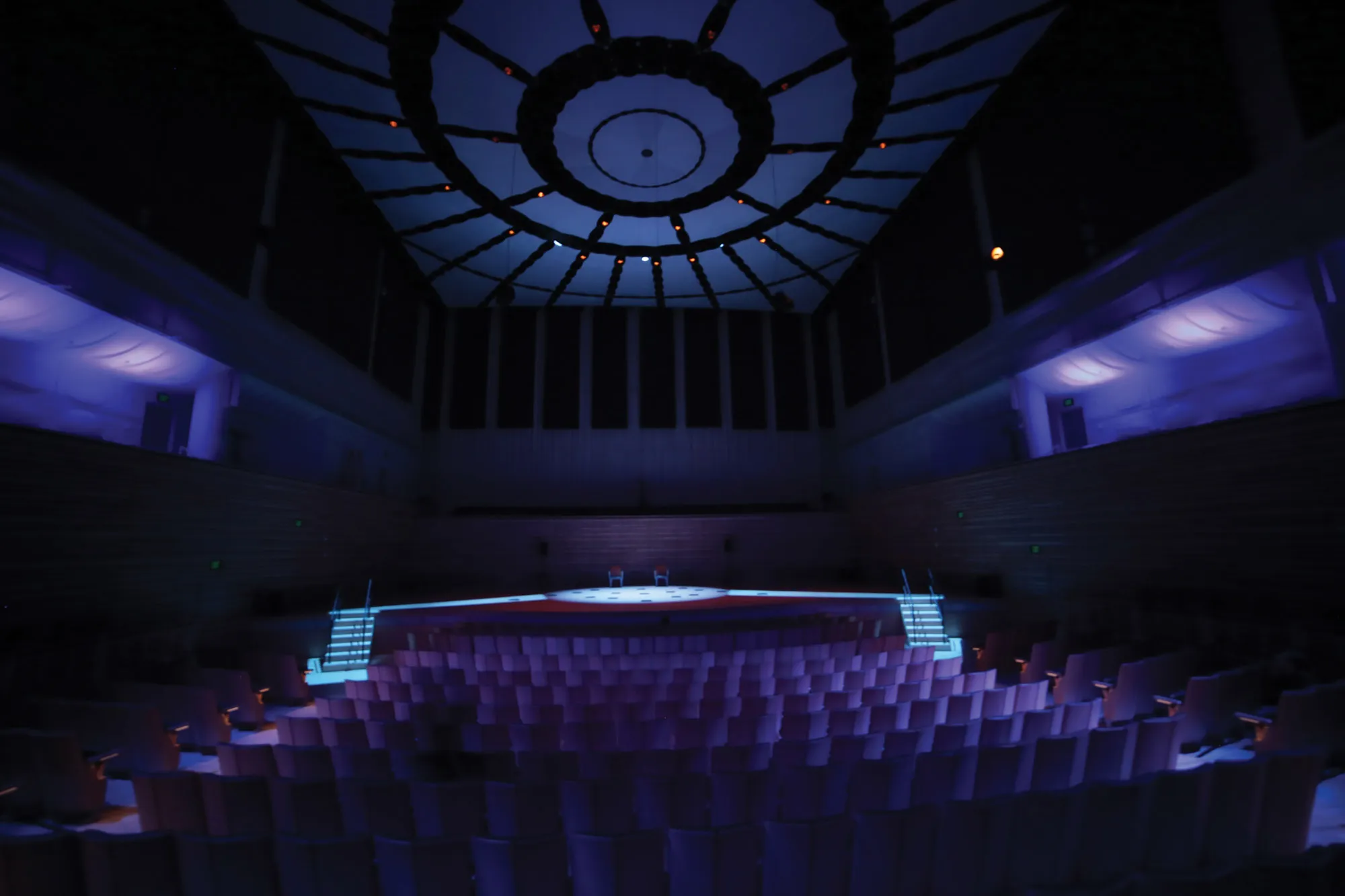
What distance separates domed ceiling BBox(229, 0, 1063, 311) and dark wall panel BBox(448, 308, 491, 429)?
292 centimetres

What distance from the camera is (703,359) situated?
17297 millimetres

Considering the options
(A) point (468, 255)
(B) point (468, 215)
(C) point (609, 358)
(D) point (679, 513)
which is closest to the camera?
(B) point (468, 215)

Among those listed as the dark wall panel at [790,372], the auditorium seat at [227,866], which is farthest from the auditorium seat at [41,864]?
the dark wall panel at [790,372]

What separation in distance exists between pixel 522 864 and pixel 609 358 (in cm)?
1576

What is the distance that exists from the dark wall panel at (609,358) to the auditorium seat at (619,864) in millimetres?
15129

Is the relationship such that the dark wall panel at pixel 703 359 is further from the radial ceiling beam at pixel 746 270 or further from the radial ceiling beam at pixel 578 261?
the radial ceiling beam at pixel 578 261

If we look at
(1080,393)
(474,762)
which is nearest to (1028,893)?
(474,762)

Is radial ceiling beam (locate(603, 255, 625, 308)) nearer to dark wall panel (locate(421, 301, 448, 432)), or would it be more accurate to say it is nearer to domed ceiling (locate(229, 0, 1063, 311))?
domed ceiling (locate(229, 0, 1063, 311))

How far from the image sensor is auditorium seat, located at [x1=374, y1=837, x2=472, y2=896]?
1961mm

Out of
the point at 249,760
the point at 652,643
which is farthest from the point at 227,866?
the point at 652,643

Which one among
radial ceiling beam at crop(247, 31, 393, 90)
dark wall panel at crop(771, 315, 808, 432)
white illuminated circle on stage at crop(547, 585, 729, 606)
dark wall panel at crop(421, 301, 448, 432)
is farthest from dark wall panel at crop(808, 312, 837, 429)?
radial ceiling beam at crop(247, 31, 393, 90)

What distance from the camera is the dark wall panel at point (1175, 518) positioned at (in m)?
5.77

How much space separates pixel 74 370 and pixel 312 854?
9917 mm

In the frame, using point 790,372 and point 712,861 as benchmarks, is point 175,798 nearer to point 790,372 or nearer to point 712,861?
point 712,861
